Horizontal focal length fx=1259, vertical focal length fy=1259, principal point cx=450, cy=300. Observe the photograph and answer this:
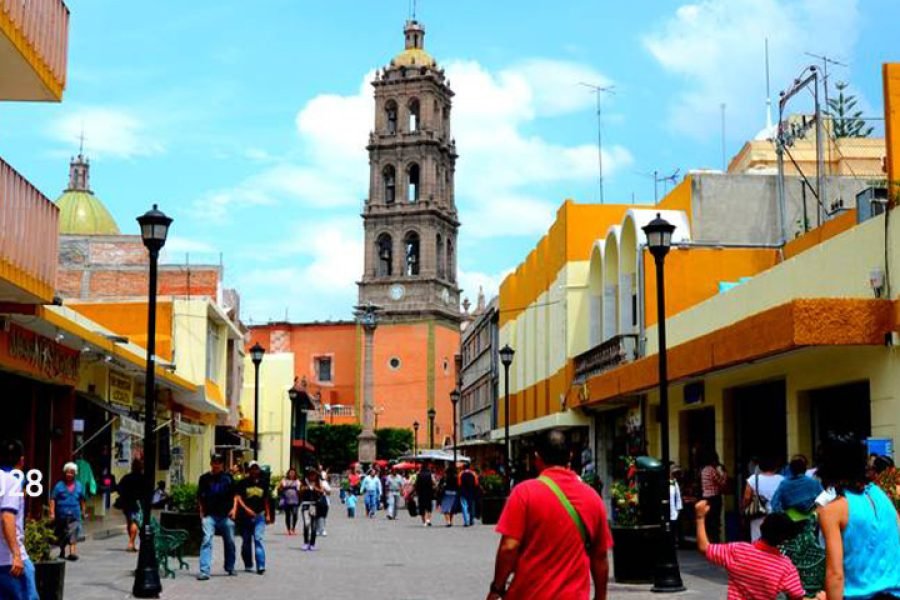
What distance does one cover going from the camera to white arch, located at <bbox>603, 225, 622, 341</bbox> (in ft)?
103

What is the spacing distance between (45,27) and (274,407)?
47607 mm

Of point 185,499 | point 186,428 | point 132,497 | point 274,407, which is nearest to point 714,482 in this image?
point 185,499

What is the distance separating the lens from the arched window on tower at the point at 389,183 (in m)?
98.9

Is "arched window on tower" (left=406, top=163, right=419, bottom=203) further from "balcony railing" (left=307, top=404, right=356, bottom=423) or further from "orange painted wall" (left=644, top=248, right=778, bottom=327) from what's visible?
"orange painted wall" (left=644, top=248, right=778, bottom=327)

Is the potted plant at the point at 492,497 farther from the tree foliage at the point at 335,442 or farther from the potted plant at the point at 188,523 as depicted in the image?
the tree foliage at the point at 335,442

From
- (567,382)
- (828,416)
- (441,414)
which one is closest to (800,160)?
(567,382)

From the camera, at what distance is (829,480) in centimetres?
625

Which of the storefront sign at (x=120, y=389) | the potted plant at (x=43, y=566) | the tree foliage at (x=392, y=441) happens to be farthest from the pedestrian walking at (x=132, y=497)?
the tree foliage at (x=392, y=441)

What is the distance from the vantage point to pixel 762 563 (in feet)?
22.0

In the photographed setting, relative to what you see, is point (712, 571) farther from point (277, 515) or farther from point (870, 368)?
point (277, 515)

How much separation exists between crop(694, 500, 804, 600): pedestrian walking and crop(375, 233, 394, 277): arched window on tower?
3640 inches

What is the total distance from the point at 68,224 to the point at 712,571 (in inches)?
2238

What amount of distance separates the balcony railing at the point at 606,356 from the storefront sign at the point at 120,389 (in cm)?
1119

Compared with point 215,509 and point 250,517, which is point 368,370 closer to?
point 250,517
